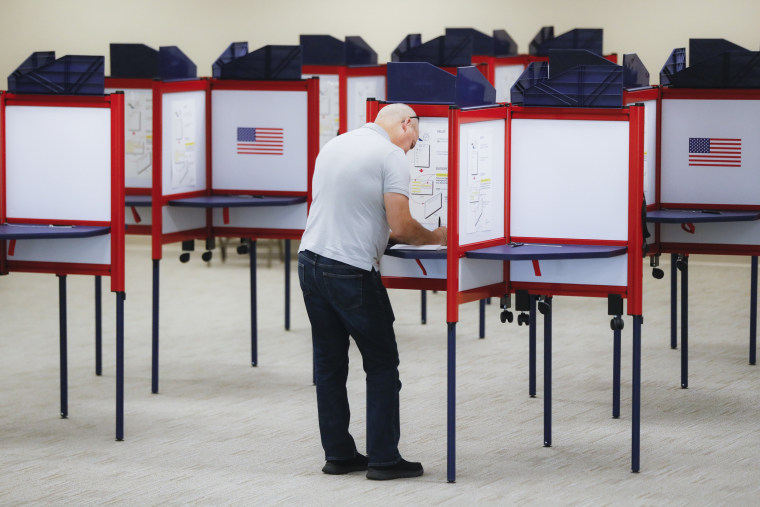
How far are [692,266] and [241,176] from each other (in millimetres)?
5072

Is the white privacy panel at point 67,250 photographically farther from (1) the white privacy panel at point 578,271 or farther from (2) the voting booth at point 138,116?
(1) the white privacy panel at point 578,271

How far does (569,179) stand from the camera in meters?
4.73

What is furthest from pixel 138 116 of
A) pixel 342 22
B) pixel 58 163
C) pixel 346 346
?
pixel 342 22

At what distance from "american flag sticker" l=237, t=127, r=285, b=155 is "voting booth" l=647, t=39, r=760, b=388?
74.7 inches

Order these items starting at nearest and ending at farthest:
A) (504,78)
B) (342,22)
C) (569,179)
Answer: (569,179), (504,78), (342,22)

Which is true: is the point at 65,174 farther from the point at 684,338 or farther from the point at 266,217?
the point at 684,338

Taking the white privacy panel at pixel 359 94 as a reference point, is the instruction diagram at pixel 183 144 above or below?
below

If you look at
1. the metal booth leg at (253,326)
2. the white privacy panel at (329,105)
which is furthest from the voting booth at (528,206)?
the white privacy panel at (329,105)

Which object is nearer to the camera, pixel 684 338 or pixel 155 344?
pixel 684 338

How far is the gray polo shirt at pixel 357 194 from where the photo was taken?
4.39m

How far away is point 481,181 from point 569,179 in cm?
36

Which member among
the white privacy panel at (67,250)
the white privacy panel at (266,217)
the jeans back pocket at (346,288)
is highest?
the white privacy panel at (266,217)

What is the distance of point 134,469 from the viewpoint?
4754mm

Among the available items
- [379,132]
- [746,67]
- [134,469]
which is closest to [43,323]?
[134,469]
